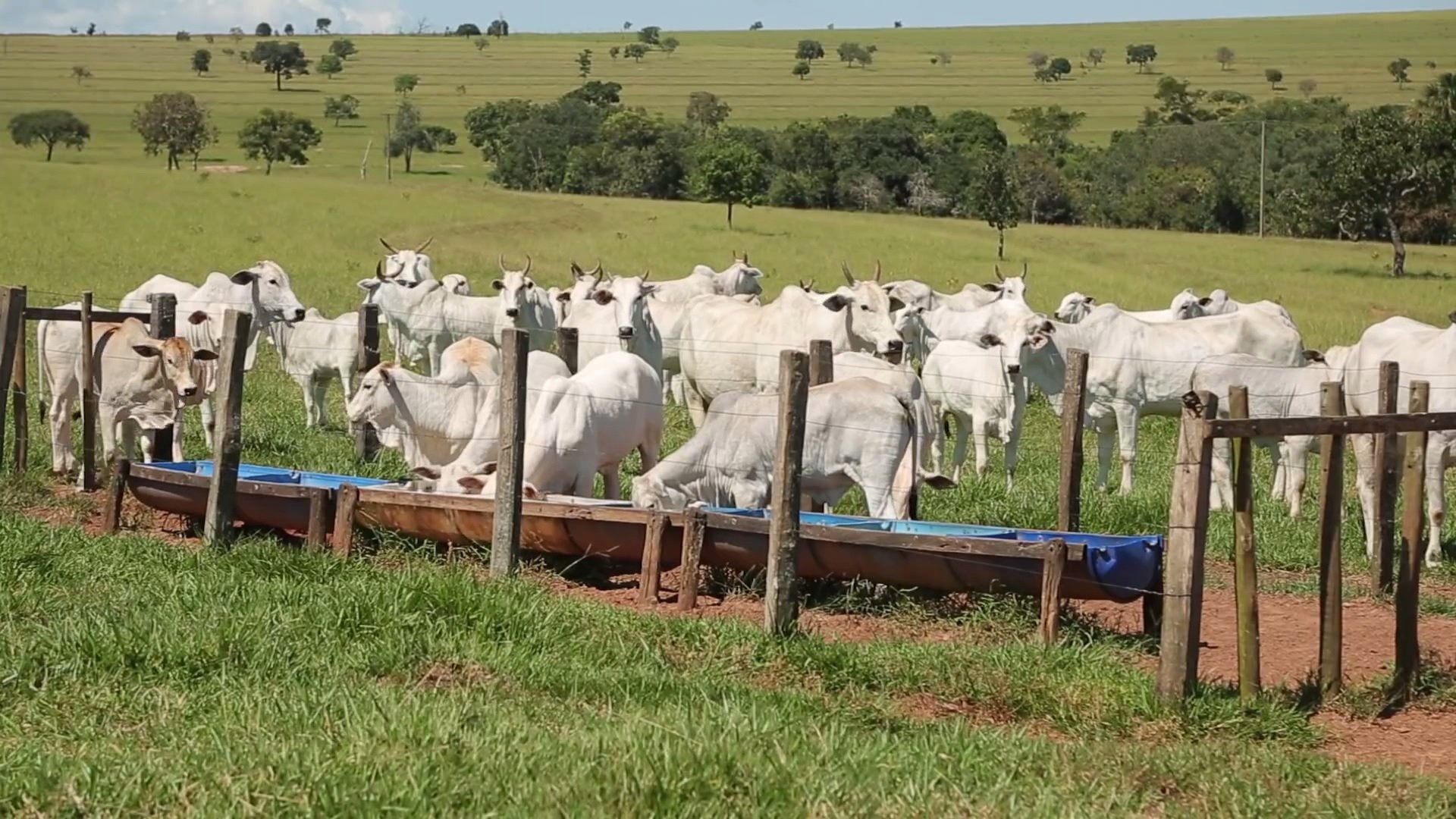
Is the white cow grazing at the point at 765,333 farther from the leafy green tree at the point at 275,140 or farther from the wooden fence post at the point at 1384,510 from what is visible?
the leafy green tree at the point at 275,140

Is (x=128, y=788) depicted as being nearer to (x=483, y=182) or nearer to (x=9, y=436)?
(x=9, y=436)

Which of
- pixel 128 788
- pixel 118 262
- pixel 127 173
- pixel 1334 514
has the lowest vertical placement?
pixel 128 788

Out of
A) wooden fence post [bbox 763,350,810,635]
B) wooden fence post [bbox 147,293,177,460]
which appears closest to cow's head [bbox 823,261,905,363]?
wooden fence post [bbox 147,293,177,460]

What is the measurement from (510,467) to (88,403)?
16.0 feet

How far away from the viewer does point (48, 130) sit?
76.1 metres

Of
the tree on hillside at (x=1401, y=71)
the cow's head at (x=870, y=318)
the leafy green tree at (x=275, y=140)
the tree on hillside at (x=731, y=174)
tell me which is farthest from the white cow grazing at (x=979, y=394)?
the tree on hillside at (x=1401, y=71)

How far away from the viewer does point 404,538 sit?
418 inches

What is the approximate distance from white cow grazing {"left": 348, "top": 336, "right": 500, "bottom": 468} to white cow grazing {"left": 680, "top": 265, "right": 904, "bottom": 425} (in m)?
4.70

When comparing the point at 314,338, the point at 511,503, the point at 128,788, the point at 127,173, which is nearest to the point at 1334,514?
the point at 511,503

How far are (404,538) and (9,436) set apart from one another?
582 cm

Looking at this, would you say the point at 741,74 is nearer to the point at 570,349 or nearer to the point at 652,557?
the point at 570,349

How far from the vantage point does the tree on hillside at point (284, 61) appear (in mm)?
123438

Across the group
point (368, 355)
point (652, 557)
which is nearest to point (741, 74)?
point (368, 355)

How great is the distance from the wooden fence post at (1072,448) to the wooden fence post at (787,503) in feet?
8.80
